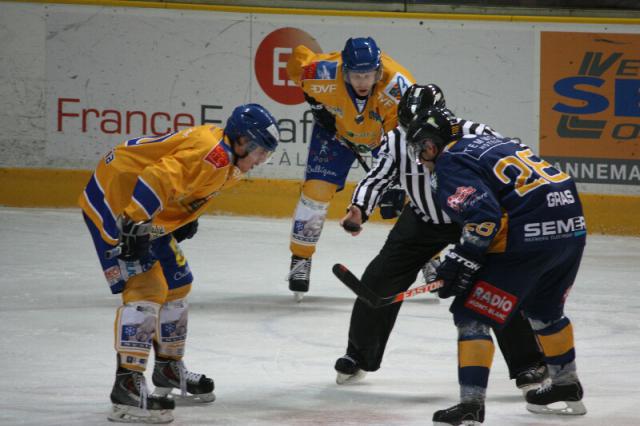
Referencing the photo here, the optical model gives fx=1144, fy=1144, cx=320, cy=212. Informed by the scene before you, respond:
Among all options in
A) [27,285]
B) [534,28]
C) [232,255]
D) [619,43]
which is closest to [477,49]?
[534,28]

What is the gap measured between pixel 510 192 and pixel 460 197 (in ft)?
0.66

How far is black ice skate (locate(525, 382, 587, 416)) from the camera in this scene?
13.2ft

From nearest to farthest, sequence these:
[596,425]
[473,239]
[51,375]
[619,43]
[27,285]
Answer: [473,239]
[596,425]
[51,375]
[27,285]
[619,43]

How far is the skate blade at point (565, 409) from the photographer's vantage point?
404cm

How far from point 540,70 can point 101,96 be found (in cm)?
336

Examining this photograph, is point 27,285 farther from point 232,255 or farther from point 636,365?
point 636,365

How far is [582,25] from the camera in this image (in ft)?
28.2

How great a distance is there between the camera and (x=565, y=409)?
13.4ft

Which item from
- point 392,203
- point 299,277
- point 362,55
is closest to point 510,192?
point 392,203

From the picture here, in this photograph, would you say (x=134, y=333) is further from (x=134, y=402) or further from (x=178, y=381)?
(x=178, y=381)

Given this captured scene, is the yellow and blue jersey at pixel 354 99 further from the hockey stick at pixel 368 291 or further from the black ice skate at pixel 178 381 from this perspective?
the black ice skate at pixel 178 381

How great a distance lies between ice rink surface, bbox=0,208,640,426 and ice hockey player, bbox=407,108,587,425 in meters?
0.38

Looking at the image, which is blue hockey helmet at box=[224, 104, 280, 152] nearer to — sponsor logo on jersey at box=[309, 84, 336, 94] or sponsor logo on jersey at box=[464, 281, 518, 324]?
sponsor logo on jersey at box=[464, 281, 518, 324]

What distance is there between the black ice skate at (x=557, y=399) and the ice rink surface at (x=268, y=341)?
0.15 feet
